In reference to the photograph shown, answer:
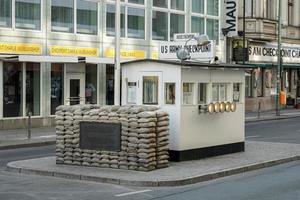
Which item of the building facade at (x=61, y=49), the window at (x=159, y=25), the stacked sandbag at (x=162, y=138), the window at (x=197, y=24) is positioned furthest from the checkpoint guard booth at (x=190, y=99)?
the window at (x=197, y=24)

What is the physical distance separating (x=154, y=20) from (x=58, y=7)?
6.78 m

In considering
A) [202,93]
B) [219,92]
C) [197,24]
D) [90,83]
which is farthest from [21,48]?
[197,24]

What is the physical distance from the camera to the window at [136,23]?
1177 inches

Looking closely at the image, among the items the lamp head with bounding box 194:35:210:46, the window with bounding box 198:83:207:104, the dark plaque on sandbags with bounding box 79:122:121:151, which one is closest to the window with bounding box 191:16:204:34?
the lamp head with bounding box 194:35:210:46

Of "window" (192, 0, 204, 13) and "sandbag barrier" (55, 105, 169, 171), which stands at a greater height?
"window" (192, 0, 204, 13)

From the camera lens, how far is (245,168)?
1302cm

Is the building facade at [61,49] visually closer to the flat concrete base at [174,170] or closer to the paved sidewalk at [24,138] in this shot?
the paved sidewalk at [24,138]

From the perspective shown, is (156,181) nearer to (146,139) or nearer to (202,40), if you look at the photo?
(146,139)

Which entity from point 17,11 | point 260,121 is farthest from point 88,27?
point 260,121

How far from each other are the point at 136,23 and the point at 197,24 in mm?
5391

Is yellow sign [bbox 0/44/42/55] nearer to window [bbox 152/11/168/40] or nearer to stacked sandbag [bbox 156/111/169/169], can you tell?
window [bbox 152/11/168/40]

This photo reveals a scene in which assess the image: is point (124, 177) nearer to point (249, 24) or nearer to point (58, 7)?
point (58, 7)

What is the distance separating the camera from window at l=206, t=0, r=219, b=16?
35.5m

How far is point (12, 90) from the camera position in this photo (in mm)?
24531
